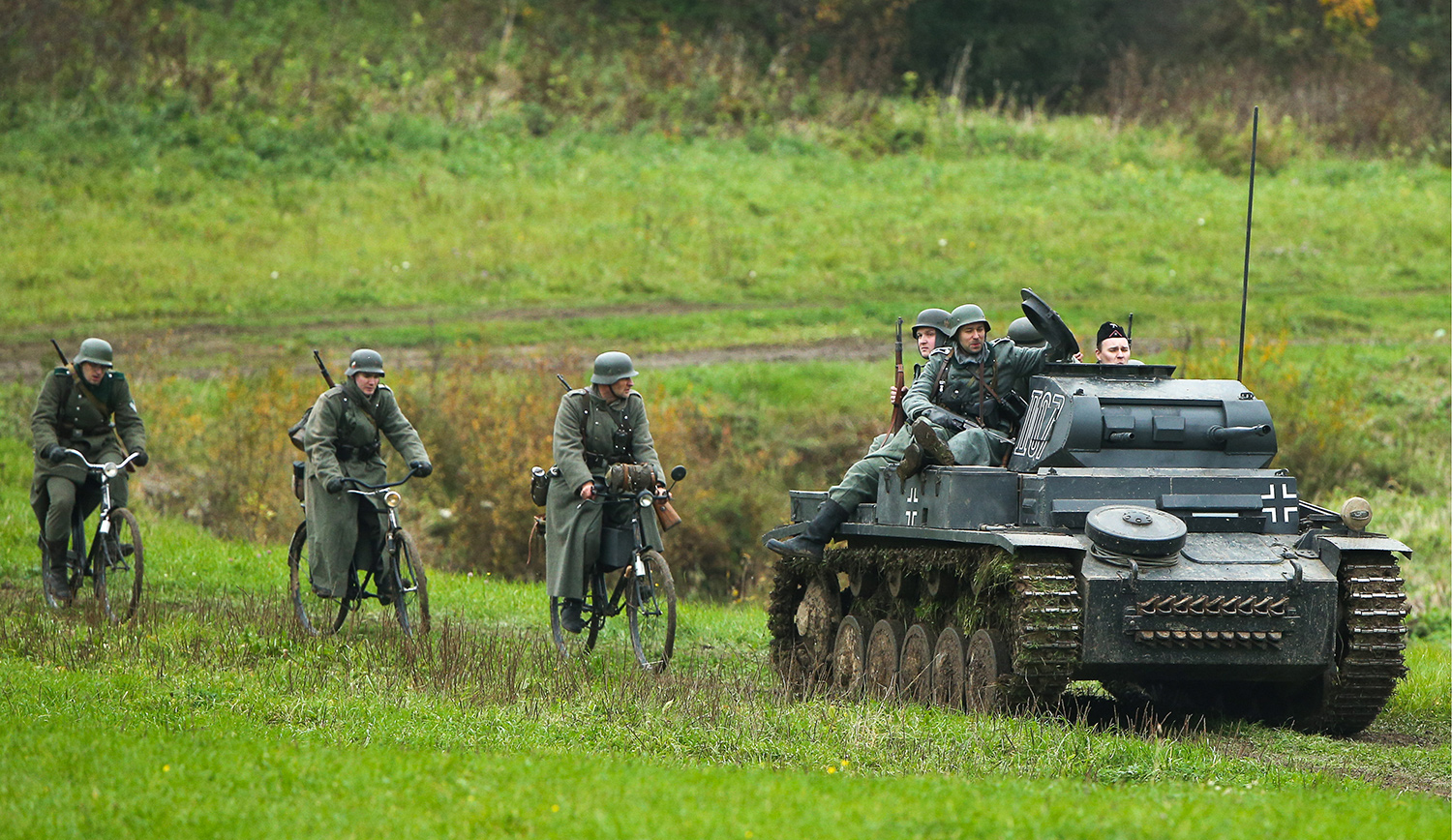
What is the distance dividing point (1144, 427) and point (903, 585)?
2.00 m

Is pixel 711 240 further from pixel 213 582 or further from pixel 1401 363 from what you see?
pixel 213 582

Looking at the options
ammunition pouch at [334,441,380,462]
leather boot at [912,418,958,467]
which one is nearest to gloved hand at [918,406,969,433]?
leather boot at [912,418,958,467]

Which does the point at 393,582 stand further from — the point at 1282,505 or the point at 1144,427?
the point at 1282,505

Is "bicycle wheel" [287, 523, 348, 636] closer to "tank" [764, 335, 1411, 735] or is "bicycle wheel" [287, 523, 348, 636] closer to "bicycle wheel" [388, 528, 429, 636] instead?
"bicycle wheel" [388, 528, 429, 636]

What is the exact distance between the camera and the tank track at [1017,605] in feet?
30.8

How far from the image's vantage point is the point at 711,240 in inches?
1071

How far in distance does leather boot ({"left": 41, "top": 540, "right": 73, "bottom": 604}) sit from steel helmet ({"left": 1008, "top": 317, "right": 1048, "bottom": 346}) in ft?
23.6

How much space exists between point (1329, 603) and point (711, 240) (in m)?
18.3

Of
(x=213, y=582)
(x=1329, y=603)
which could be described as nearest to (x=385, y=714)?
(x=1329, y=603)

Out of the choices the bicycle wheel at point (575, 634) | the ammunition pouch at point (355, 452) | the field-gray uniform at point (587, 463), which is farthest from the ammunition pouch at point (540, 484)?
the ammunition pouch at point (355, 452)

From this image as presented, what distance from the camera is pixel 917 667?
1107 centimetres

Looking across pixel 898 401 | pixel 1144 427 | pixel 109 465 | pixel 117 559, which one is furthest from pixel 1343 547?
pixel 109 465

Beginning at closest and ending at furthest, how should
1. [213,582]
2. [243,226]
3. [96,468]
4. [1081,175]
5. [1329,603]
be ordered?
[1329,603] < [96,468] < [213,582] < [243,226] < [1081,175]

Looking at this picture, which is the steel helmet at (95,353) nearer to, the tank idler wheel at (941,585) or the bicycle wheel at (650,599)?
the bicycle wheel at (650,599)
